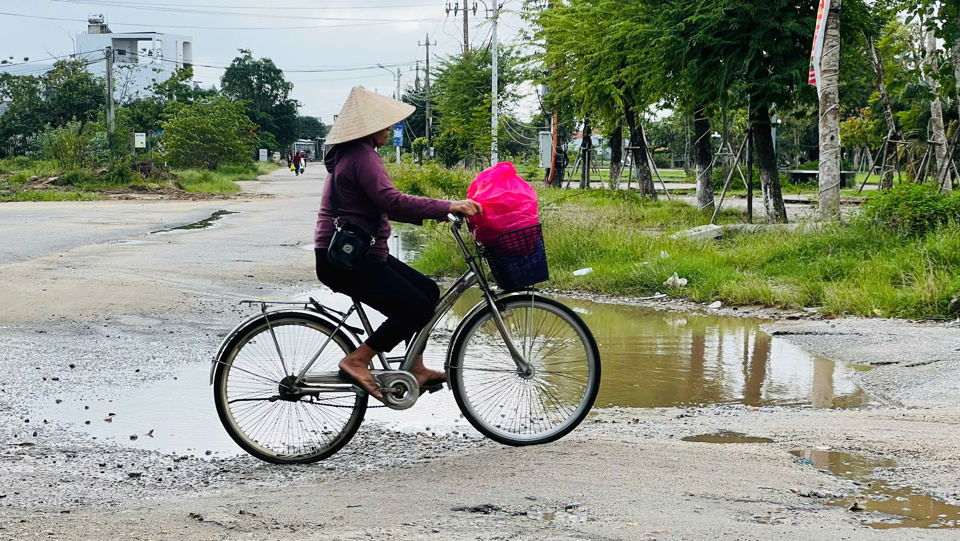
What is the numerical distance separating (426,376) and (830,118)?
11496 millimetres

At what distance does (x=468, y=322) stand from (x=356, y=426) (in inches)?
30.8

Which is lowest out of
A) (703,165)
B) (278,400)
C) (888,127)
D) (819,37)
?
(278,400)

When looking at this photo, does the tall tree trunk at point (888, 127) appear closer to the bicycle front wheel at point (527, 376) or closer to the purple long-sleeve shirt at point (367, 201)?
the bicycle front wheel at point (527, 376)

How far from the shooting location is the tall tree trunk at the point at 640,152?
26.0 m

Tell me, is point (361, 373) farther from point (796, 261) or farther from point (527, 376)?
point (796, 261)

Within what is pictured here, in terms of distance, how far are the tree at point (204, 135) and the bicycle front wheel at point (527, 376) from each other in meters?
54.6

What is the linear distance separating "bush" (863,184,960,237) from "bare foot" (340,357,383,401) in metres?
9.00

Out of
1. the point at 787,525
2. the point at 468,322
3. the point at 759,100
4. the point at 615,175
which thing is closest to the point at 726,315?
the point at 468,322

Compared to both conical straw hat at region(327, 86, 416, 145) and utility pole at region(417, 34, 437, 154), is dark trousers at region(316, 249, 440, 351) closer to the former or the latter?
conical straw hat at region(327, 86, 416, 145)

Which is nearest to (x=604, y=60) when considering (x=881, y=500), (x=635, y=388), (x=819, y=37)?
(x=819, y=37)

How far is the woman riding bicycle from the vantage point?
4.90m

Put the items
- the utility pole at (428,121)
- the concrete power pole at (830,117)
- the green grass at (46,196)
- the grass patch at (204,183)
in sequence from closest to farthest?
the concrete power pole at (830,117)
the green grass at (46,196)
the grass patch at (204,183)
the utility pole at (428,121)

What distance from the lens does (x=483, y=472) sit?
4.73 m

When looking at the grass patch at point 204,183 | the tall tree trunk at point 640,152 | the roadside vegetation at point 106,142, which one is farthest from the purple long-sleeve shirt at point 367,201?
the grass patch at point 204,183
